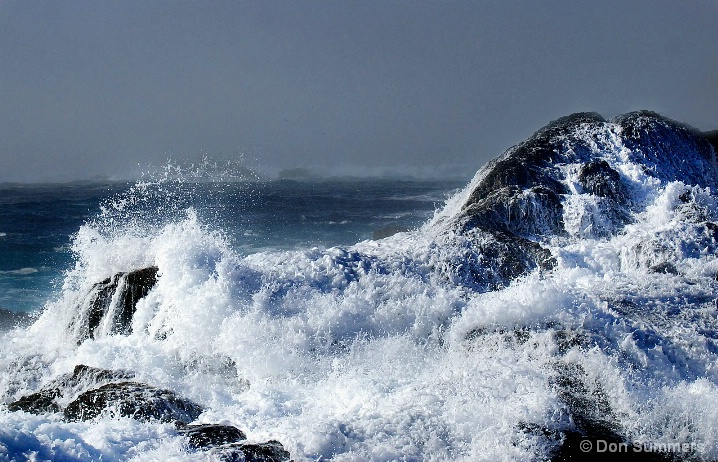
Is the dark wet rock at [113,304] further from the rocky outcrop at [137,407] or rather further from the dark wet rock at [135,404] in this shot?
the dark wet rock at [135,404]

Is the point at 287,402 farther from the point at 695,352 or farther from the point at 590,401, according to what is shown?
the point at 695,352

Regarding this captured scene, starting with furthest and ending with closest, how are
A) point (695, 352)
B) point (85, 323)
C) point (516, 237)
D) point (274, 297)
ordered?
point (516, 237) < point (85, 323) < point (274, 297) < point (695, 352)

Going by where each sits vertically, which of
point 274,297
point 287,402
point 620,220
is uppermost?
point 620,220

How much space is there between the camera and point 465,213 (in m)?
13.7

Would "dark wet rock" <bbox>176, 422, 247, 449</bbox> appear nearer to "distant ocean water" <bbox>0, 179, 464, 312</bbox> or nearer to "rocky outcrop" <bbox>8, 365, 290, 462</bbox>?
"rocky outcrop" <bbox>8, 365, 290, 462</bbox>

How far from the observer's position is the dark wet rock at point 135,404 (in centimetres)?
717

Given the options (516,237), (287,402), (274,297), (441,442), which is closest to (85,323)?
(274,297)

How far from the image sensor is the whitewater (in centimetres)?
694

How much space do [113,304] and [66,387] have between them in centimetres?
284

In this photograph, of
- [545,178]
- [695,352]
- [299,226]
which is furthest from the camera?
[299,226]

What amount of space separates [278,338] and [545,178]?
800 centimetres

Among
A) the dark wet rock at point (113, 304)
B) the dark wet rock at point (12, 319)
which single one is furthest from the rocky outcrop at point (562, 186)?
the dark wet rock at point (12, 319)

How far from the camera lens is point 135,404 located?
7.29 meters

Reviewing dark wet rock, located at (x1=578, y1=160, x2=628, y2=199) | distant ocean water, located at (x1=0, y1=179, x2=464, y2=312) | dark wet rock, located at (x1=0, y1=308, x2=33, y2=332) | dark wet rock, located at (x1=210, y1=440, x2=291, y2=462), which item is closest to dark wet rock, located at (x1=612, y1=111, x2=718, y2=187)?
dark wet rock, located at (x1=578, y1=160, x2=628, y2=199)
